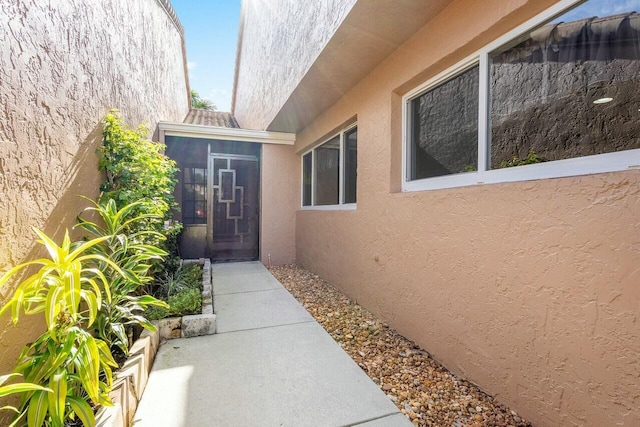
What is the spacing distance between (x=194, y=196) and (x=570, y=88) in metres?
7.38

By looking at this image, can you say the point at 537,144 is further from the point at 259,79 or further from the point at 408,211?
the point at 259,79

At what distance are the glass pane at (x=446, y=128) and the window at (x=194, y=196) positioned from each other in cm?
569

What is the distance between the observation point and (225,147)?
7277 mm

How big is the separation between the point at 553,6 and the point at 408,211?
2032 millimetres

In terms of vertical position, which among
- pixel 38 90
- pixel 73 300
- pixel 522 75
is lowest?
pixel 73 300

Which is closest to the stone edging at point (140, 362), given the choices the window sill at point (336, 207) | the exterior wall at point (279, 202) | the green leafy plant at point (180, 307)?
the green leafy plant at point (180, 307)

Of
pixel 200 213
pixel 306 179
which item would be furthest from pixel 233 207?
pixel 306 179

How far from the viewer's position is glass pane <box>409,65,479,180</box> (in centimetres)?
272

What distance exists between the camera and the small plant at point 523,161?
6.94ft

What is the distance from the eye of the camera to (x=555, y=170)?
1965 millimetres

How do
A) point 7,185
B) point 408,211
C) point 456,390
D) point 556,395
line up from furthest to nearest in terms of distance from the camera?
point 408,211 → point 456,390 → point 556,395 → point 7,185

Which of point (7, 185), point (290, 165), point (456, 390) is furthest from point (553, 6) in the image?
point (290, 165)

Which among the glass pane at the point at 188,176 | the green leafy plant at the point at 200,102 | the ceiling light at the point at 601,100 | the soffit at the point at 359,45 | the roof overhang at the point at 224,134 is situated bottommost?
the ceiling light at the point at 601,100

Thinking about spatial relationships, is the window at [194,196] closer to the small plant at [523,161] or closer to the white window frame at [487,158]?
the white window frame at [487,158]
